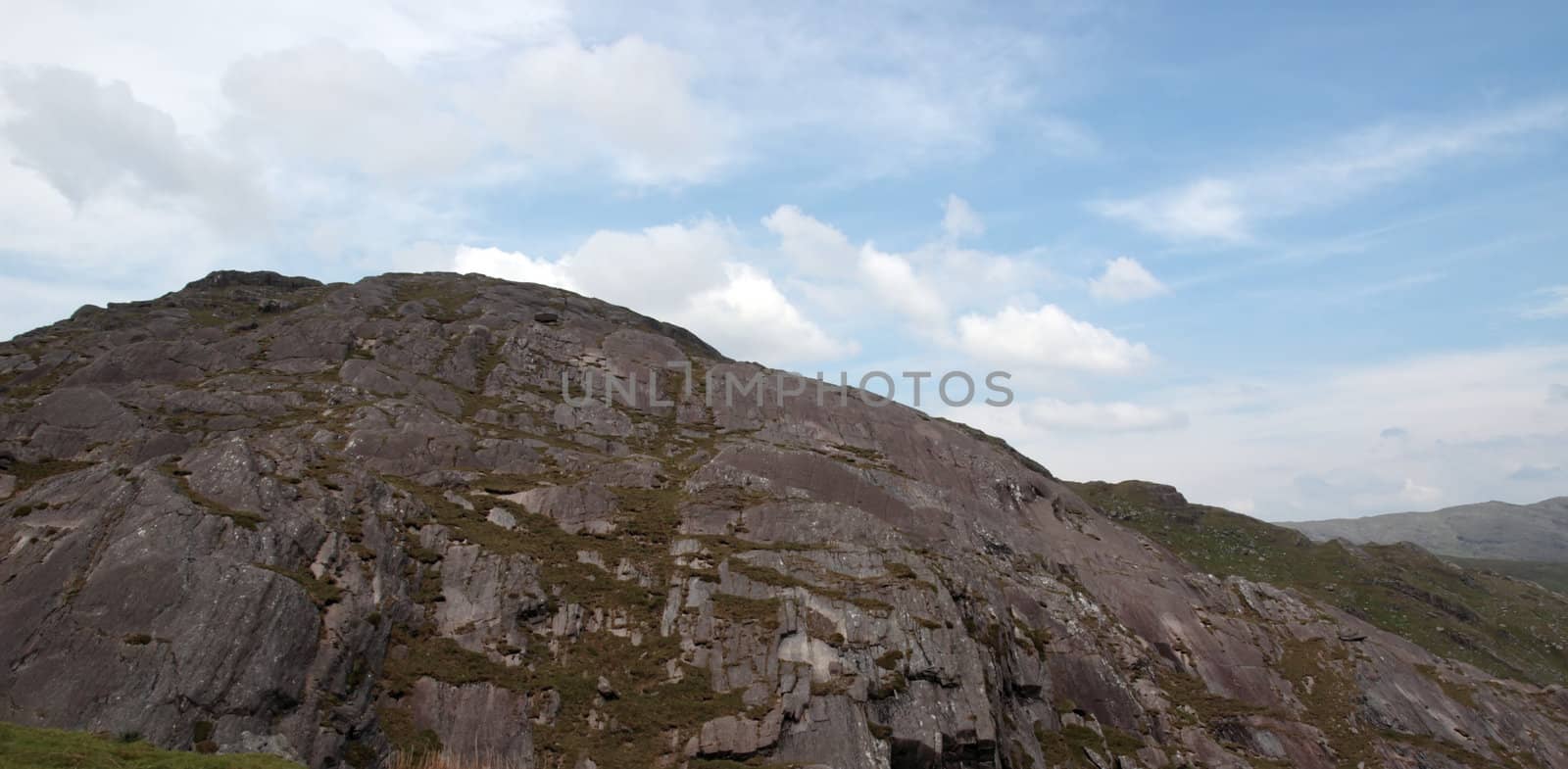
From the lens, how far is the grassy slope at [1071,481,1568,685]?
131125 mm

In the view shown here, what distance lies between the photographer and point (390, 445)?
221ft

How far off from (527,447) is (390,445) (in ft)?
36.1

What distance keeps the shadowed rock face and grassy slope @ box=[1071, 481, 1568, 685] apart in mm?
55577

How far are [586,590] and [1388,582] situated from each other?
153941mm

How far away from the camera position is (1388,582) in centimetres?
14738

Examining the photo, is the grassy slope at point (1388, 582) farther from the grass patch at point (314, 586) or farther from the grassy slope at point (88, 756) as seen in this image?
the grassy slope at point (88, 756)

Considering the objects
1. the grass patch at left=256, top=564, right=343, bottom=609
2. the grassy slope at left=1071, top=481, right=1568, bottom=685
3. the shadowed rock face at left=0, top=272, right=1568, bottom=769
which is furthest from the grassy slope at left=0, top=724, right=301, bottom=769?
the grassy slope at left=1071, top=481, right=1568, bottom=685

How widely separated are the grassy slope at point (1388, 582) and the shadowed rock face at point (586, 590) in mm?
55577

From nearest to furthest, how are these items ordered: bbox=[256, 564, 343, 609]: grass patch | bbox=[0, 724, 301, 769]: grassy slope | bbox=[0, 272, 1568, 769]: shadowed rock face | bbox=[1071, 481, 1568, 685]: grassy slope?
bbox=[0, 724, 301, 769]: grassy slope → bbox=[0, 272, 1568, 769]: shadowed rock face → bbox=[256, 564, 343, 609]: grass patch → bbox=[1071, 481, 1568, 685]: grassy slope

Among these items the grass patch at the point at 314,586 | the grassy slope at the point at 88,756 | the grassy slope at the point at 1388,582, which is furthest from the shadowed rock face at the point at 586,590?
the grassy slope at the point at 1388,582

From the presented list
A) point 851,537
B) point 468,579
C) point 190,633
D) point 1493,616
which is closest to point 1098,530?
point 851,537

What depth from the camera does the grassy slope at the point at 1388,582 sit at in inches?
5162

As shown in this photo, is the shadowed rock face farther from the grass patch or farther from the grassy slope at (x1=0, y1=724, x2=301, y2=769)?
the grassy slope at (x1=0, y1=724, x2=301, y2=769)

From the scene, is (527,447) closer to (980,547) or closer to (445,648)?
(445,648)
